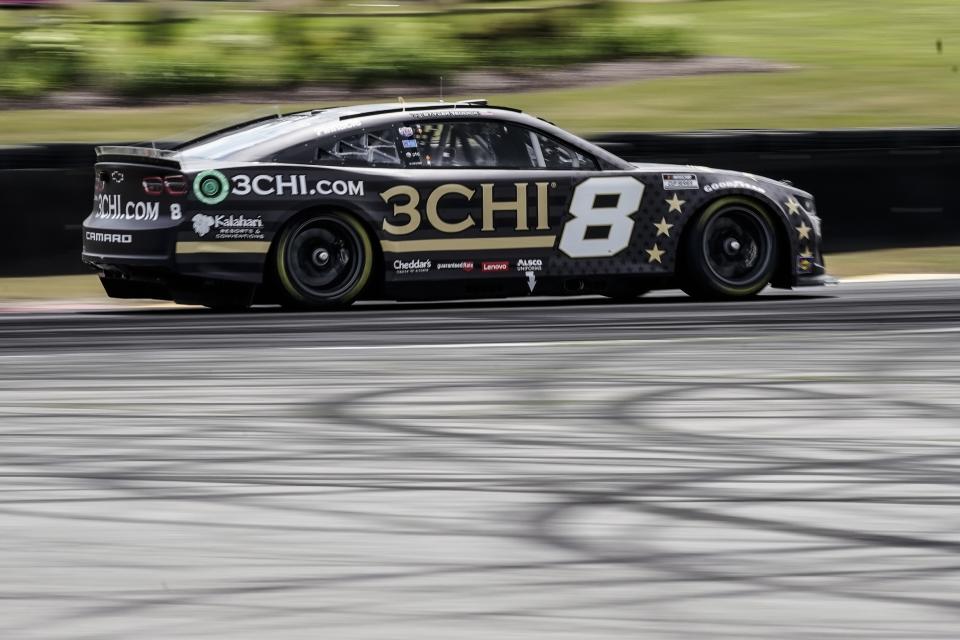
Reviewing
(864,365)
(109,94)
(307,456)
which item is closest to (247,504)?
(307,456)

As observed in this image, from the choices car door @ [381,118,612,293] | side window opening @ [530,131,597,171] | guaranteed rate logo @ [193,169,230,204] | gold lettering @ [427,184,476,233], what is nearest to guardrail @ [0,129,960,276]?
side window opening @ [530,131,597,171]

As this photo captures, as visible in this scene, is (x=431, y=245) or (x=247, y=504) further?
(x=431, y=245)

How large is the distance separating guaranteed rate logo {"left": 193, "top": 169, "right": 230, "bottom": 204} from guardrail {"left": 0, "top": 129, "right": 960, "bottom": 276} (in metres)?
2.64

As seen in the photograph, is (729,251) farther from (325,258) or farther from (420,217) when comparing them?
(325,258)

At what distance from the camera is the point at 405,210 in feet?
34.7

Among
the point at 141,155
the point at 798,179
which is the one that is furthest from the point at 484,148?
the point at 798,179

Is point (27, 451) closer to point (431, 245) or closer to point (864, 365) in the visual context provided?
point (864, 365)

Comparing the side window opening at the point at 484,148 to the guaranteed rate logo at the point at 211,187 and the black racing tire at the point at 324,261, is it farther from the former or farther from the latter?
the guaranteed rate logo at the point at 211,187

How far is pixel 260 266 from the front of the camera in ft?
33.8

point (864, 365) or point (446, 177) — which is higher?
point (446, 177)

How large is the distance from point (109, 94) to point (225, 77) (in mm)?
1481

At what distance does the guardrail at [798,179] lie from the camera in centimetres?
1252

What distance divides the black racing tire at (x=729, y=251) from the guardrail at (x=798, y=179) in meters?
2.19

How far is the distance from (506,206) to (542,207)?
23cm
